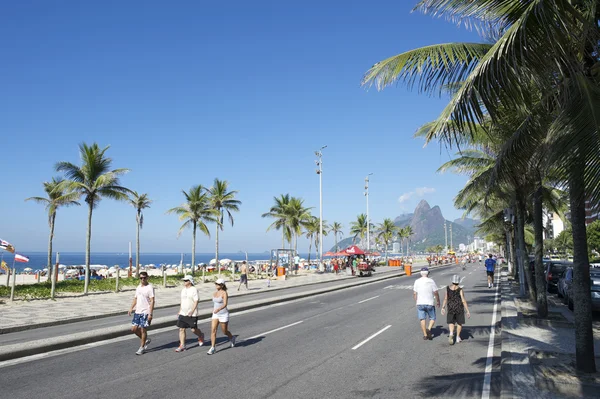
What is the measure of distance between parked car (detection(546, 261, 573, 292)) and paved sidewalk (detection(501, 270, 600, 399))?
11.2 metres

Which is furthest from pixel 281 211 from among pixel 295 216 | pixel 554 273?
pixel 554 273

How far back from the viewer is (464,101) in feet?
19.0

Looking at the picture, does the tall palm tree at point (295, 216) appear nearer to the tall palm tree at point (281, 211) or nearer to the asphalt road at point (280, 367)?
the tall palm tree at point (281, 211)

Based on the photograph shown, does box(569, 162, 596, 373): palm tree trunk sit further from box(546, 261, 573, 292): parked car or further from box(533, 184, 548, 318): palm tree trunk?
box(546, 261, 573, 292): parked car

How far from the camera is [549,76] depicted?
23.7 feet

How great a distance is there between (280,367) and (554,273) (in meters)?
20.7

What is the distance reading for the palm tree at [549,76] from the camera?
17.5 ft

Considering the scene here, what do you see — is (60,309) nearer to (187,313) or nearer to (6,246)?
(6,246)

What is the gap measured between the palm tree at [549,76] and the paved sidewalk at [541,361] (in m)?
0.58

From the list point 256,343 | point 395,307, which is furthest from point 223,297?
point 395,307

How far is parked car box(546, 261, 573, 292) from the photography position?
77.7 ft

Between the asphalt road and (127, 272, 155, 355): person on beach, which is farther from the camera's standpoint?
(127, 272, 155, 355): person on beach

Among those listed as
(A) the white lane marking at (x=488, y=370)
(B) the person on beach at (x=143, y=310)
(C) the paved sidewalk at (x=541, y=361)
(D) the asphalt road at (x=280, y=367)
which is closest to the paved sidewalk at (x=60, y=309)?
(D) the asphalt road at (x=280, y=367)

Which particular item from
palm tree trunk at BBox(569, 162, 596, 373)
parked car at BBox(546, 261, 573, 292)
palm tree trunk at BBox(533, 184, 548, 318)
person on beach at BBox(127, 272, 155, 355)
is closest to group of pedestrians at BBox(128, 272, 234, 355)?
person on beach at BBox(127, 272, 155, 355)
